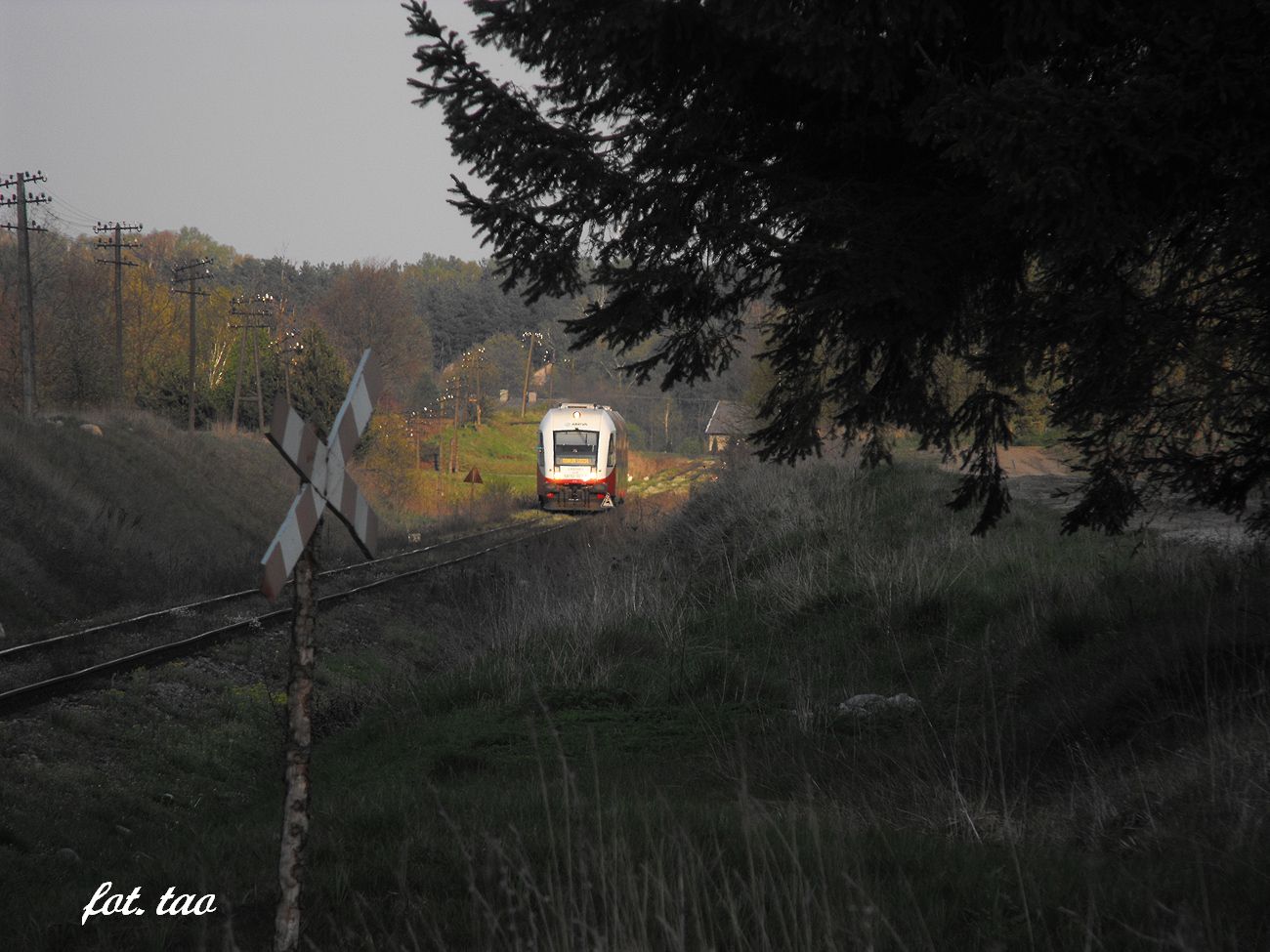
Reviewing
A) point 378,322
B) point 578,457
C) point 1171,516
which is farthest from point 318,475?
point 378,322

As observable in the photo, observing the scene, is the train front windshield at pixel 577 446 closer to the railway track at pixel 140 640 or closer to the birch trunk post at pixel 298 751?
the railway track at pixel 140 640

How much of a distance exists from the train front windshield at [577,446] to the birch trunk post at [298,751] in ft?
97.7

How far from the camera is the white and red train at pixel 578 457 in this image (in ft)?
111

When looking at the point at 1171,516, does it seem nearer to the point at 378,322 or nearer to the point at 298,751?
the point at 298,751

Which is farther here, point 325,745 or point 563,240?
point 325,745

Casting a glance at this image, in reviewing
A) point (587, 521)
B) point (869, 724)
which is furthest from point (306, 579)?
point (587, 521)

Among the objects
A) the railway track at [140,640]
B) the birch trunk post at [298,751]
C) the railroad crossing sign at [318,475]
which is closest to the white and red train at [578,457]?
the railway track at [140,640]

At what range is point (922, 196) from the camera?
667 centimetres

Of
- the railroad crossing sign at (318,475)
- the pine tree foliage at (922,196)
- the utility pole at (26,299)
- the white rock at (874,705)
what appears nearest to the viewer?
the railroad crossing sign at (318,475)

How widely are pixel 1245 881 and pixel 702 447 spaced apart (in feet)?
317

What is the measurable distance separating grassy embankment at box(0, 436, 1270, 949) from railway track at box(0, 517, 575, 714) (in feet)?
2.68

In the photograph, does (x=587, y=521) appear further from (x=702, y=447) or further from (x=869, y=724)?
(x=702, y=447)

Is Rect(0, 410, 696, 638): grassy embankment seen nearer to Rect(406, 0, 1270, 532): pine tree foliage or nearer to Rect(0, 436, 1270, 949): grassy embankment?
Rect(0, 436, 1270, 949): grassy embankment

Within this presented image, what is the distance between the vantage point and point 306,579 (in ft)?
12.7
